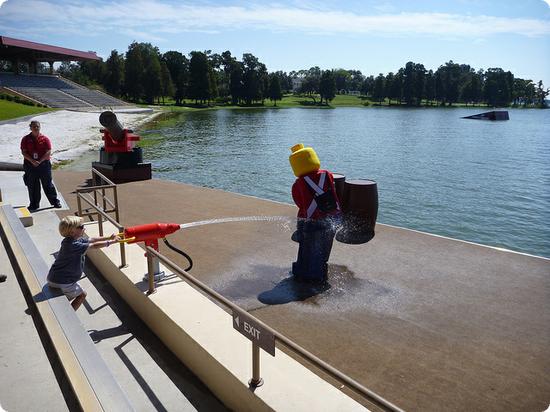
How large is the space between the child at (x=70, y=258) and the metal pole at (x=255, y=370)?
2259 millimetres

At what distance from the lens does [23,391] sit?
3508 millimetres

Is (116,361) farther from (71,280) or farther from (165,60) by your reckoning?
(165,60)

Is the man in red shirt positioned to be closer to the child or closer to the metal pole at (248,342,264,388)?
the child

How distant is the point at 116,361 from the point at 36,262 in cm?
190

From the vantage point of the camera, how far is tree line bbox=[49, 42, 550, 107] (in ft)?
306

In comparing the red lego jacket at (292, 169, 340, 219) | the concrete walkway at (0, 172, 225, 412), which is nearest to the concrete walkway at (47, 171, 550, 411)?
the red lego jacket at (292, 169, 340, 219)

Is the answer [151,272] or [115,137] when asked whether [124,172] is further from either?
[151,272]

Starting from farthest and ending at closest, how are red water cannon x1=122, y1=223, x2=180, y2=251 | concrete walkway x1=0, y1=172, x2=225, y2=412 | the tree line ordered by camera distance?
the tree line
red water cannon x1=122, y1=223, x2=180, y2=251
concrete walkway x1=0, y1=172, x2=225, y2=412

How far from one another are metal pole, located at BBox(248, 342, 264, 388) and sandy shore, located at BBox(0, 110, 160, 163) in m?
18.5

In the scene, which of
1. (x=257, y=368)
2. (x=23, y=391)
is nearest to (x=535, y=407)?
(x=257, y=368)

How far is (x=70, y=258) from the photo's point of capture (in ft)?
14.7

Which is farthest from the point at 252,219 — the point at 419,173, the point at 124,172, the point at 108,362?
the point at 419,173

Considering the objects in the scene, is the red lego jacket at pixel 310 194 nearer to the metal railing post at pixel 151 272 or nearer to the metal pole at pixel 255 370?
the metal railing post at pixel 151 272

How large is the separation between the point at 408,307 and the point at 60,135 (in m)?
33.3
